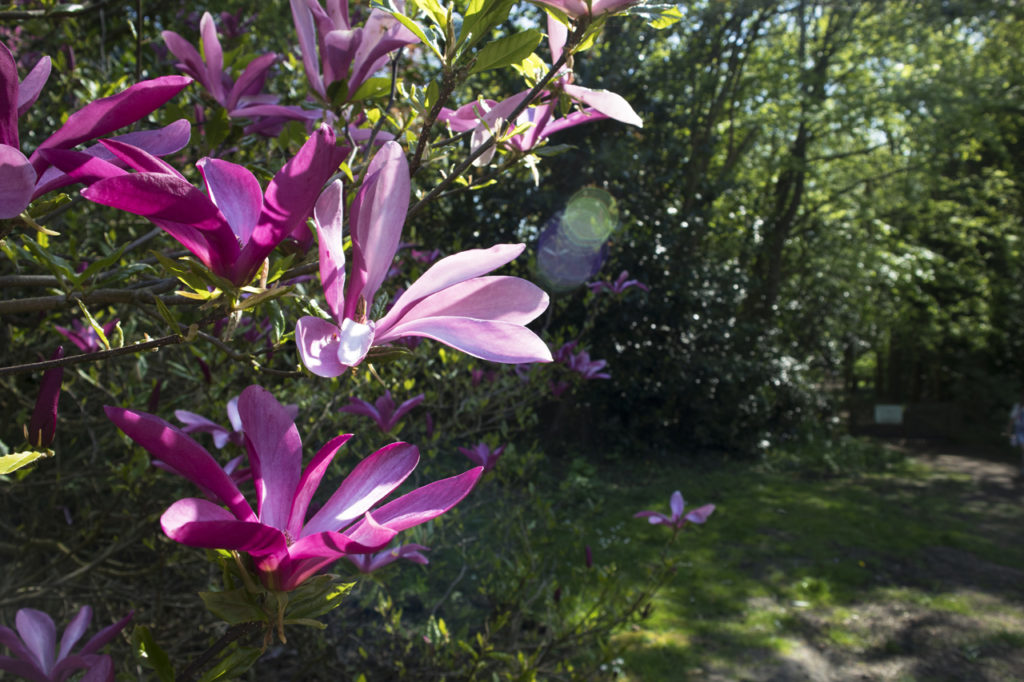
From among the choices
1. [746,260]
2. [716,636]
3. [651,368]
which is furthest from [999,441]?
[716,636]

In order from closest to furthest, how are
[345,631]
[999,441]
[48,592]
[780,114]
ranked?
[48,592] → [345,631] → [780,114] → [999,441]

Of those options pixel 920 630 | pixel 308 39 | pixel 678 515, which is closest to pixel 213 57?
pixel 308 39

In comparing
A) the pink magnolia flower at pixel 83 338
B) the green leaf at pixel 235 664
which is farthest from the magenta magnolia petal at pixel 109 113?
the pink magnolia flower at pixel 83 338

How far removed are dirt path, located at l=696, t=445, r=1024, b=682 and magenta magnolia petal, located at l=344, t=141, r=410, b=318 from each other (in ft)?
10.3

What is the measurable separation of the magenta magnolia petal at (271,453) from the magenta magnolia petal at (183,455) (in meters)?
0.04

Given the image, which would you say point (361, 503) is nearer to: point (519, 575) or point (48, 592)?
point (48, 592)

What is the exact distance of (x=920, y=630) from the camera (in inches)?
151

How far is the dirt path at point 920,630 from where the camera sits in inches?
131

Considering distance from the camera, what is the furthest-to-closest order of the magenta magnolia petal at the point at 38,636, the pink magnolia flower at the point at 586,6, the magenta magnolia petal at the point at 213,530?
the magenta magnolia petal at the point at 38,636, the pink magnolia flower at the point at 586,6, the magenta magnolia petal at the point at 213,530

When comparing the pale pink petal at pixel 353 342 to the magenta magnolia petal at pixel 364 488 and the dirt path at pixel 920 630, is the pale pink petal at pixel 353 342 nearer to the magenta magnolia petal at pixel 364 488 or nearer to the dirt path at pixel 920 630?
the magenta magnolia petal at pixel 364 488

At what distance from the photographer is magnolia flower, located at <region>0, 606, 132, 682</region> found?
0.72m

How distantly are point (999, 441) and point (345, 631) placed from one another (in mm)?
11532

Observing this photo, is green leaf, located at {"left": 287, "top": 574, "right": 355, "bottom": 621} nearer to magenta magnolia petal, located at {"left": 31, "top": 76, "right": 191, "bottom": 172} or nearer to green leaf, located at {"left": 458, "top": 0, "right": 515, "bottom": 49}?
magenta magnolia petal, located at {"left": 31, "top": 76, "right": 191, "bottom": 172}

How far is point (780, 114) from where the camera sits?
9.05m
